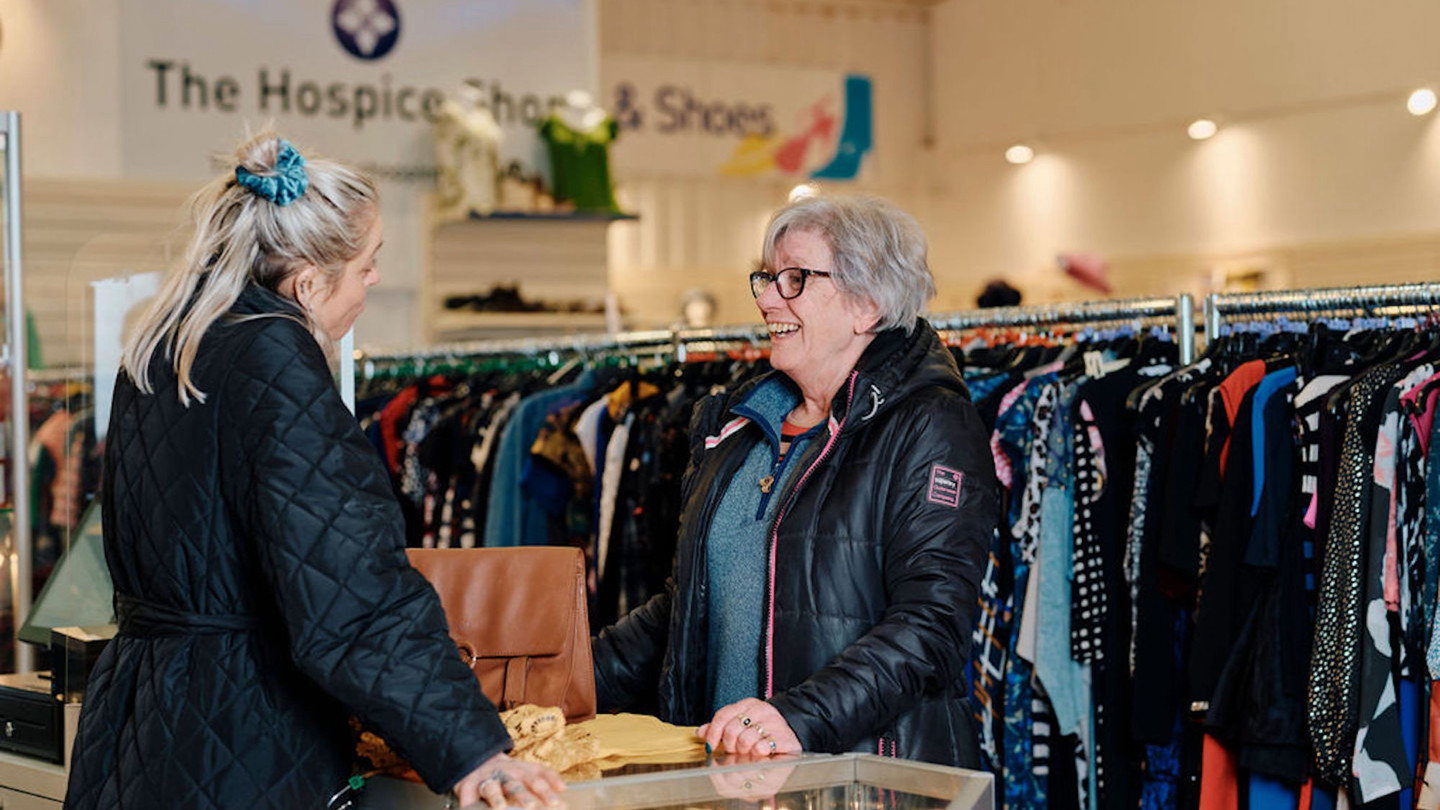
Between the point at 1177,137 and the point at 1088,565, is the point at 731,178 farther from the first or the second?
the point at 1088,565

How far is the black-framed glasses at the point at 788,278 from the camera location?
252 cm

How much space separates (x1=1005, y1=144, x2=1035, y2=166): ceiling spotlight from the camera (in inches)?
461

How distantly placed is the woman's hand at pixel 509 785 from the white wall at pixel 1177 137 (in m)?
8.11

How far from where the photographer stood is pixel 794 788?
1.92 meters

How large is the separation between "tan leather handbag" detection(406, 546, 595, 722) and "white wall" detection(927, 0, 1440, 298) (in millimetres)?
7702

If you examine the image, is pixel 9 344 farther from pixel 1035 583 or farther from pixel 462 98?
pixel 462 98

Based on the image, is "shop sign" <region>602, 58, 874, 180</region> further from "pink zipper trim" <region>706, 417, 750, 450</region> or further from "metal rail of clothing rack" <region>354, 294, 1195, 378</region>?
"pink zipper trim" <region>706, 417, 750, 450</region>

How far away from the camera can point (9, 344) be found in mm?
3537

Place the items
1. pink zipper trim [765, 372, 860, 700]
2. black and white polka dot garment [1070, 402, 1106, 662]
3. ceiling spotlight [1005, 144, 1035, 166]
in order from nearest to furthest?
1. pink zipper trim [765, 372, 860, 700]
2. black and white polka dot garment [1070, 402, 1106, 662]
3. ceiling spotlight [1005, 144, 1035, 166]

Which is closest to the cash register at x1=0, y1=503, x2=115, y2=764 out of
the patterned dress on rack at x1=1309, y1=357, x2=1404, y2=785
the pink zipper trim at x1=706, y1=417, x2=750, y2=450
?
the pink zipper trim at x1=706, y1=417, x2=750, y2=450

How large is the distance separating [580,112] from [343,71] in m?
1.22

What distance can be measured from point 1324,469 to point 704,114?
9.09m

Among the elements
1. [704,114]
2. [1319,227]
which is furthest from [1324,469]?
[704,114]

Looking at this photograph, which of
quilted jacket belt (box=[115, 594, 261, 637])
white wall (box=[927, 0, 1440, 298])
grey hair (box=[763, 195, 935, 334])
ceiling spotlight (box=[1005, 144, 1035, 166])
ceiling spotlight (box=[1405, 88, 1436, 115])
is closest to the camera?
quilted jacket belt (box=[115, 594, 261, 637])
